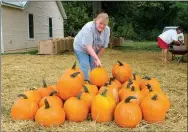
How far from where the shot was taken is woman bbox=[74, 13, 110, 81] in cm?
485

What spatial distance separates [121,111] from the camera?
3875 millimetres

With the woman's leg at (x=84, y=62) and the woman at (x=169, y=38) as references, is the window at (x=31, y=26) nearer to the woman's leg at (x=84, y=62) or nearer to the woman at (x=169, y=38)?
the woman at (x=169, y=38)

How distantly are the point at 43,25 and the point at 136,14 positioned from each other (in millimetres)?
20092

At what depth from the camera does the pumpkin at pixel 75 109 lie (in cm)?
402

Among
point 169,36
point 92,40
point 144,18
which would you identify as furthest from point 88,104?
point 144,18

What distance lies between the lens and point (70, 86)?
4176 mm

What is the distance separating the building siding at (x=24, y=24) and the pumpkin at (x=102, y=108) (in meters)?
15.0

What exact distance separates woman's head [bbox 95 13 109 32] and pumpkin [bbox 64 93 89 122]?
1259 millimetres

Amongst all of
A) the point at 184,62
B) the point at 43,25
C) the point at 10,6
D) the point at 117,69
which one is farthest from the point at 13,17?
the point at 117,69

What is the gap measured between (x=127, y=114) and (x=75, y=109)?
0.61 metres

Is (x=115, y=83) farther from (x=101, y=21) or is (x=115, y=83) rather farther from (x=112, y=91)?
(x=101, y=21)

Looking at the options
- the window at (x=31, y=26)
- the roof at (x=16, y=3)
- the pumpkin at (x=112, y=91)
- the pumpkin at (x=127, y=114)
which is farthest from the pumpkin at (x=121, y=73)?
the window at (x=31, y=26)

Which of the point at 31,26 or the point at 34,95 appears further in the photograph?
the point at 31,26

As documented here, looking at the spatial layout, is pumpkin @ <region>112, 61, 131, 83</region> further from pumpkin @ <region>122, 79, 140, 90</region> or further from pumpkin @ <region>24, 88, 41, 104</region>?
pumpkin @ <region>24, 88, 41, 104</region>
